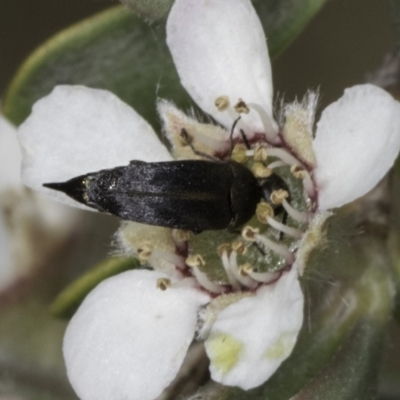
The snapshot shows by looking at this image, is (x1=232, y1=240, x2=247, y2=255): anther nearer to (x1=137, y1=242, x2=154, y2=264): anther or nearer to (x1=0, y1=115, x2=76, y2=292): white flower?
(x1=137, y1=242, x2=154, y2=264): anther

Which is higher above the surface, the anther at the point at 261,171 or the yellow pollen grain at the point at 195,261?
the anther at the point at 261,171

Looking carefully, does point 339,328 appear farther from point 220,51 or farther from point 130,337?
point 220,51

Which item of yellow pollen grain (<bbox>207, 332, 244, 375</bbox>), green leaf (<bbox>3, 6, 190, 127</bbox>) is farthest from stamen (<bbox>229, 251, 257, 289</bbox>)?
green leaf (<bbox>3, 6, 190, 127</bbox>)

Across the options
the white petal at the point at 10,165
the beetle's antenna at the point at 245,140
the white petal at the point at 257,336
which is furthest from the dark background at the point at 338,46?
the white petal at the point at 257,336

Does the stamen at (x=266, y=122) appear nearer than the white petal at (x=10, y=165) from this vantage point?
Yes

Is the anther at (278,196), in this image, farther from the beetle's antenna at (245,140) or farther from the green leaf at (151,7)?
the green leaf at (151,7)

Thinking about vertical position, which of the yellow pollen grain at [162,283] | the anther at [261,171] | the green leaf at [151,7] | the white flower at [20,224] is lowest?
the white flower at [20,224]

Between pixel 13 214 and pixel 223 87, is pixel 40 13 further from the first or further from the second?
pixel 223 87
